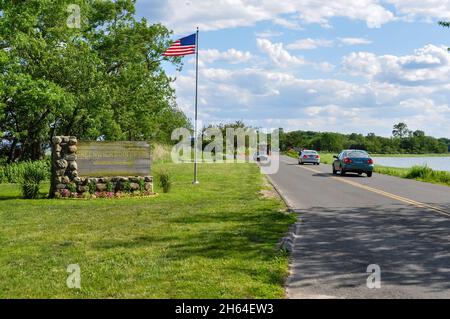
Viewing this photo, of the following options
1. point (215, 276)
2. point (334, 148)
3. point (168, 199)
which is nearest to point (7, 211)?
point (168, 199)

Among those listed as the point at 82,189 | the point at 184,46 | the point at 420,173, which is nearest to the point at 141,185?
the point at 82,189

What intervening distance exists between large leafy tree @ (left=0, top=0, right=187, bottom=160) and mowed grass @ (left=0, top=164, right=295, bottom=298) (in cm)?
1329

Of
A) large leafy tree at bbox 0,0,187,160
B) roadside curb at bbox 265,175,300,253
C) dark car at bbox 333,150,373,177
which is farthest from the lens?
dark car at bbox 333,150,373,177

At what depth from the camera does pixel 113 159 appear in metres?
18.6

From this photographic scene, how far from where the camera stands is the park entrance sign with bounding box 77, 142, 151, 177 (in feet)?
59.7

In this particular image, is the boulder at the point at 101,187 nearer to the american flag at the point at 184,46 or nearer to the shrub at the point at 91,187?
the shrub at the point at 91,187

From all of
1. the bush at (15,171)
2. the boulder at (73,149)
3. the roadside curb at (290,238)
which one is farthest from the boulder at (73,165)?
the bush at (15,171)

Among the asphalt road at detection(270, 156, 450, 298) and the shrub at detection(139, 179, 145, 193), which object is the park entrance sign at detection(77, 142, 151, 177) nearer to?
the shrub at detection(139, 179, 145, 193)

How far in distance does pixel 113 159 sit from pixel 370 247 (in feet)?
39.1

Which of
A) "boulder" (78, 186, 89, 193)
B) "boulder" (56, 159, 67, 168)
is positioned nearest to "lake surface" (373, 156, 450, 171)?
"boulder" (78, 186, 89, 193)

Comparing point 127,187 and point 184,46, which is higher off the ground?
point 184,46

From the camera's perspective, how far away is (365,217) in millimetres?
12789

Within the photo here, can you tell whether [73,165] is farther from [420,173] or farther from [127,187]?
[420,173]

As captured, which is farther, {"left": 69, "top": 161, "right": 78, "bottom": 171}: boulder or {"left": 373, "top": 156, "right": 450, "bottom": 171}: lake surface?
{"left": 373, "top": 156, "right": 450, "bottom": 171}: lake surface
